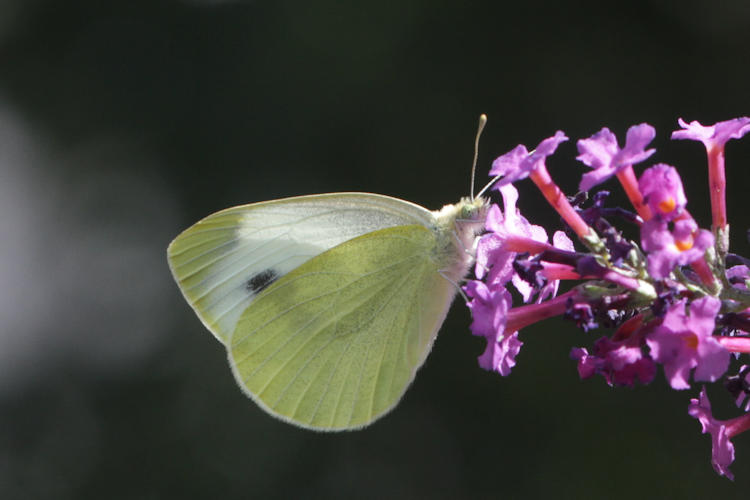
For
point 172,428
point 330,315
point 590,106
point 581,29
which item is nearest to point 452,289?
point 330,315

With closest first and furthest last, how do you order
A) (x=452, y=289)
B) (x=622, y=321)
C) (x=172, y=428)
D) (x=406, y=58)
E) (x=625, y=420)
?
(x=622, y=321), (x=452, y=289), (x=625, y=420), (x=406, y=58), (x=172, y=428)

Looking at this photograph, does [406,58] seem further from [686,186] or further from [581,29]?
[686,186]

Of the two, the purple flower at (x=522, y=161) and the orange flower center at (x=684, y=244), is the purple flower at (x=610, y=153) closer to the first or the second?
the purple flower at (x=522, y=161)

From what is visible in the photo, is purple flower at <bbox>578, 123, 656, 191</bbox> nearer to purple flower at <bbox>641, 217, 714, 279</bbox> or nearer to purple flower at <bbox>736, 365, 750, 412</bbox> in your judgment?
purple flower at <bbox>641, 217, 714, 279</bbox>

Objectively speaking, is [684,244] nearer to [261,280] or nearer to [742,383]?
[742,383]

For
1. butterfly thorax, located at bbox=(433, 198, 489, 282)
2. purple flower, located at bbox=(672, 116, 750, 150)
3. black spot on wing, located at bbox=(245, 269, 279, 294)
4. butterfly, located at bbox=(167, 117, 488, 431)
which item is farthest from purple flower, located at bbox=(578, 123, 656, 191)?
black spot on wing, located at bbox=(245, 269, 279, 294)

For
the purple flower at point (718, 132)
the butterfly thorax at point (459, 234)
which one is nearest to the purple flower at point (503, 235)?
the butterfly thorax at point (459, 234)

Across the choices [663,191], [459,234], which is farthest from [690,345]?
[459,234]

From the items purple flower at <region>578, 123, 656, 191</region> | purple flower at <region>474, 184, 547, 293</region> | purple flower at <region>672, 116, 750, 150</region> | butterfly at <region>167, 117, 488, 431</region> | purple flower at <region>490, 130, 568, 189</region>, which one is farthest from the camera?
butterfly at <region>167, 117, 488, 431</region>
